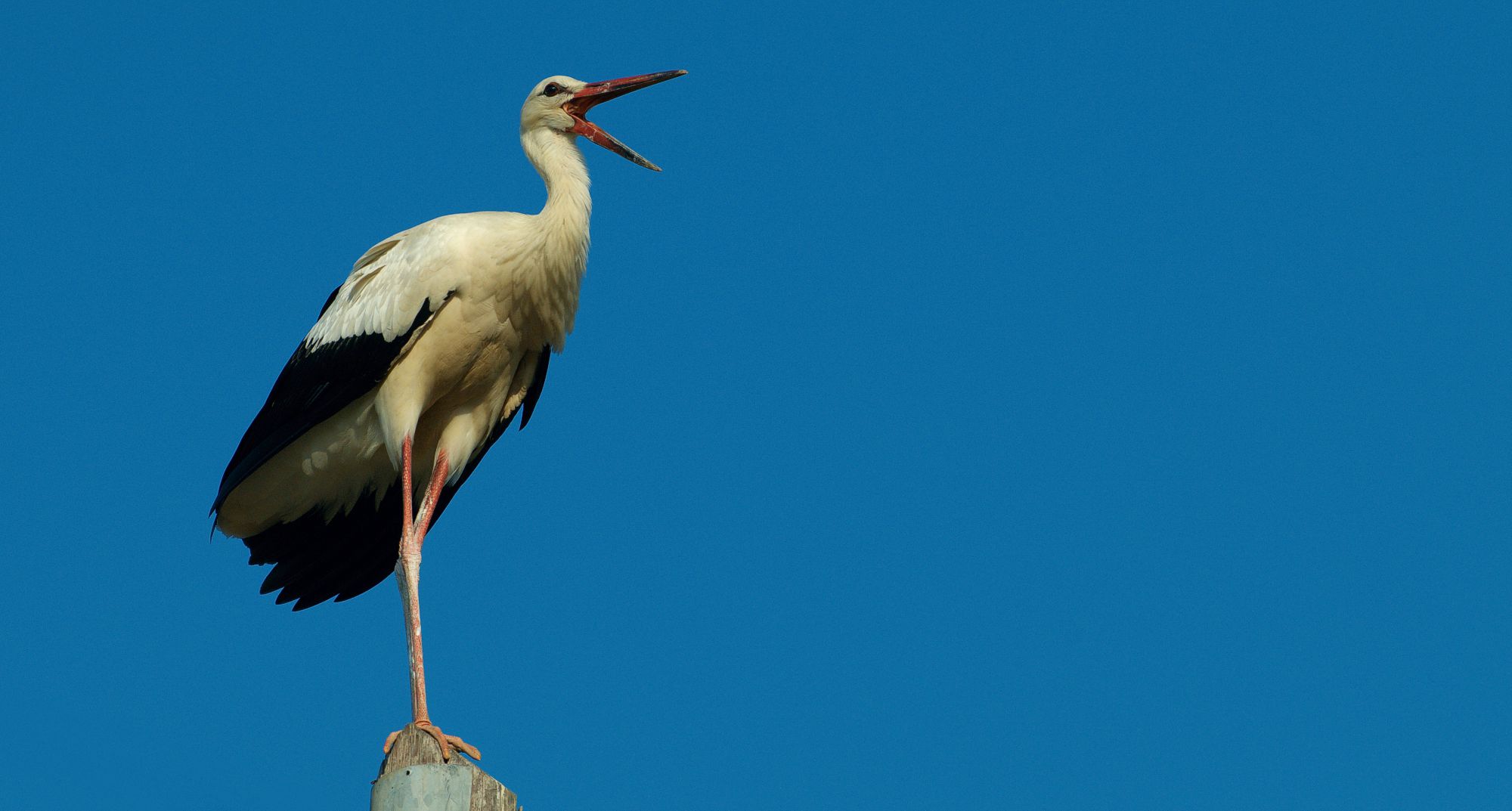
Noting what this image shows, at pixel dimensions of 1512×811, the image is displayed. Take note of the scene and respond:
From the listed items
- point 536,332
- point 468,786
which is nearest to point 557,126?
point 536,332

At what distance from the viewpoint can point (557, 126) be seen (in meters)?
9.14

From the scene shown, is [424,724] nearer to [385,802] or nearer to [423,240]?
[385,802]

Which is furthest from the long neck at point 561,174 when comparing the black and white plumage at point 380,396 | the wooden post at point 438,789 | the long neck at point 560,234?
the wooden post at point 438,789

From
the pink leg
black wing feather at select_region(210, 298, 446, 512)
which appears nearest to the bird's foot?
the pink leg

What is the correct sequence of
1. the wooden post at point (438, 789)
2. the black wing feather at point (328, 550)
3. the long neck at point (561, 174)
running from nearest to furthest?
the wooden post at point (438, 789) → the long neck at point (561, 174) → the black wing feather at point (328, 550)

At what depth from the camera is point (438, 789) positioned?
6.10 meters

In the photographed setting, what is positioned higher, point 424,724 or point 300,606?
point 300,606

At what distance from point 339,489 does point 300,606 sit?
0.78m

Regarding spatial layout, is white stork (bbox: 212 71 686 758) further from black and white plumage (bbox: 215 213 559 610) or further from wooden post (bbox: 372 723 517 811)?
wooden post (bbox: 372 723 517 811)

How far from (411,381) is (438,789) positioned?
306 centimetres

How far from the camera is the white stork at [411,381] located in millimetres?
8523

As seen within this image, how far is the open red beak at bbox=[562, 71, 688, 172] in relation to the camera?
9.16 metres

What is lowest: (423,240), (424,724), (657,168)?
(424,724)

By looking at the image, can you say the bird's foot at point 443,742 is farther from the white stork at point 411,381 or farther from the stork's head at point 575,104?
the stork's head at point 575,104
